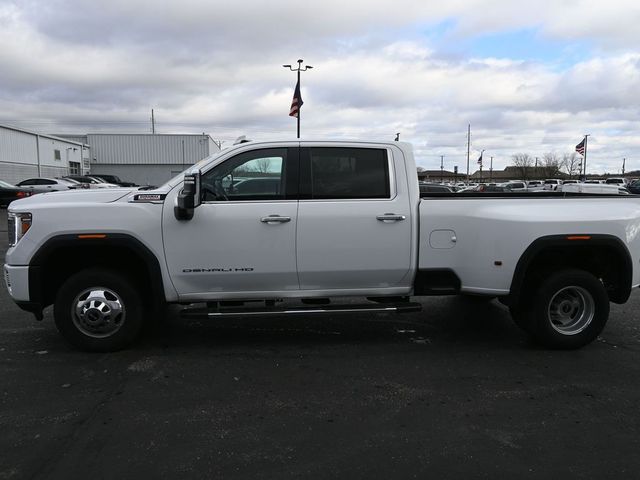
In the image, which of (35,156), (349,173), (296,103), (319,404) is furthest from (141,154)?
(319,404)

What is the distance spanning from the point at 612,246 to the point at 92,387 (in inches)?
188

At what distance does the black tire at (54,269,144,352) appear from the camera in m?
4.83

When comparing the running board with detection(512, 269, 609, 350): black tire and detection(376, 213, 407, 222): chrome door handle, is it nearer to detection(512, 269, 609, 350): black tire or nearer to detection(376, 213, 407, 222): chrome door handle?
detection(376, 213, 407, 222): chrome door handle

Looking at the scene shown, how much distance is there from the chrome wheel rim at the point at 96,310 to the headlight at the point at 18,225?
0.73 m

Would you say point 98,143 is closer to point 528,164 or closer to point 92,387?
point 92,387

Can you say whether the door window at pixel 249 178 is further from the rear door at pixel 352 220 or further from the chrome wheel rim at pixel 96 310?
the chrome wheel rim at pixel 96 310

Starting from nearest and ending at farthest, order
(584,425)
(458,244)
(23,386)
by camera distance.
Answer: (584,425), (23,386), (458,244)

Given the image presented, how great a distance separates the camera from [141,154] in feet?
173

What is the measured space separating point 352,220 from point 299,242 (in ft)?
1.72

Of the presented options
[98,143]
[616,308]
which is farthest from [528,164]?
[616,308]

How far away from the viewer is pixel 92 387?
4.23 m

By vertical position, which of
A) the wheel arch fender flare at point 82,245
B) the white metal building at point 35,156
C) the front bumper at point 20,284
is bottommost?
the front bumper at point 20,284

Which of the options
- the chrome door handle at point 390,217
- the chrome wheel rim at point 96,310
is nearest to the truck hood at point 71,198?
the chrome wheel rim at point 96,310

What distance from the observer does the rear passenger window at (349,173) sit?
4.99m
